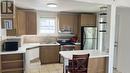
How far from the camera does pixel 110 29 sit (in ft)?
13.3

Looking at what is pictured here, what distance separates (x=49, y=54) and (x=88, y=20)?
2386 millimetres

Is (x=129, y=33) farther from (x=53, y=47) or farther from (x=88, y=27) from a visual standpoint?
(x=53, y=47)

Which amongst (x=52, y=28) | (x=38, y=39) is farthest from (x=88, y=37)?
(x=38, y=39)

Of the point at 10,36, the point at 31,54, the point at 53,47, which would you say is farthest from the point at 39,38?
the point at 10,36

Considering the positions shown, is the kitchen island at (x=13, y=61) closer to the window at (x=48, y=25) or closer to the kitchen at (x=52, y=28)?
the kitchen at (x=52, y=28)

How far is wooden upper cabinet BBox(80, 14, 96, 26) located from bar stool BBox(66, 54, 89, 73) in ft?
12.0

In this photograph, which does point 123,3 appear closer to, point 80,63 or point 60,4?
point 60,4

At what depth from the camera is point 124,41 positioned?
5062 millimetres

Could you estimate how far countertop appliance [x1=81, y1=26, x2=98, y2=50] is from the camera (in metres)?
7.14

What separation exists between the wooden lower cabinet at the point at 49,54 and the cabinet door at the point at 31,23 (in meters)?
0.79

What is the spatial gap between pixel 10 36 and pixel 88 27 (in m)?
3.54

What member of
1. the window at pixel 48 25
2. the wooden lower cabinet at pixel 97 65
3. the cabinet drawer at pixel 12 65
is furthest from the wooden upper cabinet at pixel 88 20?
the cabinet drawer at pixel 12 65

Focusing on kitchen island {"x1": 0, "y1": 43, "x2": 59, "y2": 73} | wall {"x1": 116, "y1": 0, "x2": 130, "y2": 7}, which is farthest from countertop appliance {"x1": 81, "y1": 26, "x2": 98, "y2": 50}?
kitchen island {"x1": 0, "y1": 43, "x2": 59, "y2": 73}

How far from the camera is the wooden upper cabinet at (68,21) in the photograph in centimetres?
723
